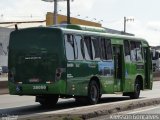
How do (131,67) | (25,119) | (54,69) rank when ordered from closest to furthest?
(25,119) < (54,69) < (131,67)

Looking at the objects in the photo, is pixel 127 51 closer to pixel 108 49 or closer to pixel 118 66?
pixel 118 66

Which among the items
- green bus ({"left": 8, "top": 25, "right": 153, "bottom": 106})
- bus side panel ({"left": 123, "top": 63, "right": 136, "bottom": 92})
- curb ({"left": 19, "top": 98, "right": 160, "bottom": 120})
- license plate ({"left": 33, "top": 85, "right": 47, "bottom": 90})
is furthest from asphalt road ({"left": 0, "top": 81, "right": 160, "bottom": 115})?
curb ({"left": 19, "top": 98, "right": 160, "bottom": 120})

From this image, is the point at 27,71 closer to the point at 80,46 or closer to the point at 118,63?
the point at 80,46

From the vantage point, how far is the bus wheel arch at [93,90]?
2081cm

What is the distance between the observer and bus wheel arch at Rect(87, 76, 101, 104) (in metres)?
20.8

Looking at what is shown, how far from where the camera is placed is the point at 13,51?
65.8 ft

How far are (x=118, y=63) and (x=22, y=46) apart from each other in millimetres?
5572

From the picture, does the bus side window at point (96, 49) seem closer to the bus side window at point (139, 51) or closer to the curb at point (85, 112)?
the curb at point (85, 112)

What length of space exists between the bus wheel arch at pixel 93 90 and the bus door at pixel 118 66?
1994 millimetres

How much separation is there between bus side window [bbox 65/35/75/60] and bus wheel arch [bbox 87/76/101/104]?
1.79m

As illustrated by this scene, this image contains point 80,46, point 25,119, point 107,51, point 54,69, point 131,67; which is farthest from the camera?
point 131,67


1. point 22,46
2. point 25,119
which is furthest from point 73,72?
point 25,119

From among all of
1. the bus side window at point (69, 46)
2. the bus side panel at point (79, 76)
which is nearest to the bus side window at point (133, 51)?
the bus side panel at point (79, 76)

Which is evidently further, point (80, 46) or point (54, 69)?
point (80, 46)
